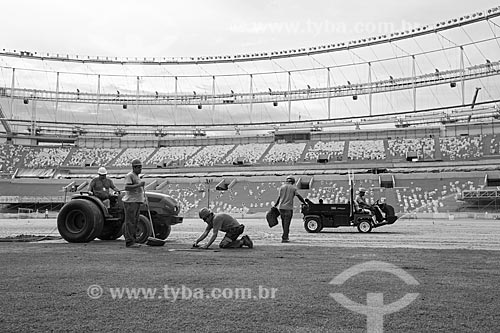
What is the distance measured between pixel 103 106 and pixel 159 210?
71328mm

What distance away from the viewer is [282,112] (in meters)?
74.2

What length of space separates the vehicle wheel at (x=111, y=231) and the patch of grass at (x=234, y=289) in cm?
283

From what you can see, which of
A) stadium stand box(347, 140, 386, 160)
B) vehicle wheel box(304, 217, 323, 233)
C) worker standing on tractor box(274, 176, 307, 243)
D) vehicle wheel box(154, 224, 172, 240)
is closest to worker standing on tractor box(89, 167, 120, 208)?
vehicle wheel box(154, 224, 172, 240)

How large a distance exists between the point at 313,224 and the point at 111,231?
796cm

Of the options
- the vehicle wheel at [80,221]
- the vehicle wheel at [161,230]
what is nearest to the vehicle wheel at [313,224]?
the vehicle wheel at [161,230]

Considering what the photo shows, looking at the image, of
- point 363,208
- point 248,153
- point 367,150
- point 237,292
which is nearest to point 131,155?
point 248,153

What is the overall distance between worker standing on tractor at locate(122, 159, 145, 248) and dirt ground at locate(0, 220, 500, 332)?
144 cm

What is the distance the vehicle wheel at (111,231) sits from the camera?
11.1 m

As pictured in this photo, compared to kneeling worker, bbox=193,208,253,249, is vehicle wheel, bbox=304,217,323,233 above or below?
below

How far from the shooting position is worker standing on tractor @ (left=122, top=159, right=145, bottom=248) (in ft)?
30.8

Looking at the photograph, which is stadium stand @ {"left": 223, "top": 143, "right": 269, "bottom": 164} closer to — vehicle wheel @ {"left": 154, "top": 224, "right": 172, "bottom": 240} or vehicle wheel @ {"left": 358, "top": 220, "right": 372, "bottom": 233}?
vehicle wheel @ {"left": 358, "top": 220, "right": 372, "bottom": 233}

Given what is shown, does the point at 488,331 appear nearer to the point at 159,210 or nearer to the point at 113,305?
the point at 113,305

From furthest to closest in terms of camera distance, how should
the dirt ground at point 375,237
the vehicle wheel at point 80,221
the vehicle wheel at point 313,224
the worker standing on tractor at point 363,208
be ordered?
the worker standing on tractor at point 363,208 < the vehicle wheel at point 313,224 < the dirt ground at point 375,237 < the vehicle wheel at point 80,221

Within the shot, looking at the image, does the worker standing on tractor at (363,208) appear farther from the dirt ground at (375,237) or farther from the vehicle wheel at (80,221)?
the vehicle wheel at (80,221)
